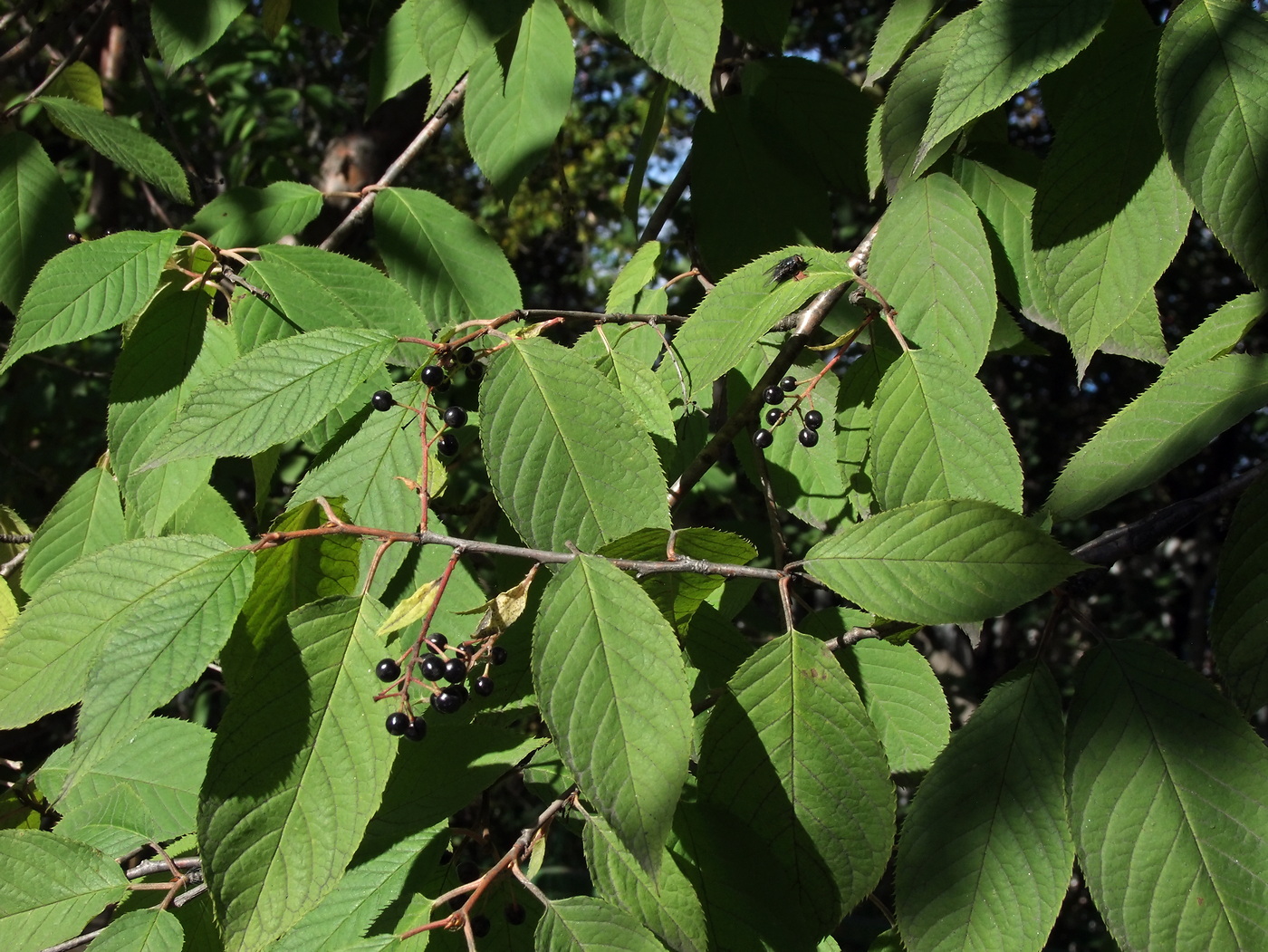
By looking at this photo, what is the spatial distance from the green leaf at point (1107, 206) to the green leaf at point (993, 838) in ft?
1.40

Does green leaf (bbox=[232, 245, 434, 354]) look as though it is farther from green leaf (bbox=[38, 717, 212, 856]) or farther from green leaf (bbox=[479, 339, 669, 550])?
green leaf (bbox=[38, 717, 212, 856])

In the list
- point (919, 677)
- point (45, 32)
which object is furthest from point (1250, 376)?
point (45, 32)

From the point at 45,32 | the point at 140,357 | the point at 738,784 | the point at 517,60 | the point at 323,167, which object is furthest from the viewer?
the point at 323,167

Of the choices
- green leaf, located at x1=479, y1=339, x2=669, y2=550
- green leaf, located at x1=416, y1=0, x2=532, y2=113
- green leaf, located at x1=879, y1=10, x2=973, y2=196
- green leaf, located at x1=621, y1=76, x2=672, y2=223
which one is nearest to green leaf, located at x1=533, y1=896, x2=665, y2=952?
green leaf, located at x1=479, y1=339, x2=669, y2=550

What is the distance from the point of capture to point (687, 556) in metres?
0.99

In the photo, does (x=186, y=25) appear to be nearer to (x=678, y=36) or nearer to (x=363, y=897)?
(x=678, y=36)

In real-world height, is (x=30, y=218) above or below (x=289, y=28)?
below

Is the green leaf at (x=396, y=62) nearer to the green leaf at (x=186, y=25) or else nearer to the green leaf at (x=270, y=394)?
the green leaf at (x=186, y=25)

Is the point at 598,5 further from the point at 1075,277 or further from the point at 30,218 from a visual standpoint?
the point at 30,218

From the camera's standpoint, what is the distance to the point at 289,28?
14.9 ft

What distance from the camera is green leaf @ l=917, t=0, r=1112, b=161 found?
1.02 m

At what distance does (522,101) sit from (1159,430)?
121cm

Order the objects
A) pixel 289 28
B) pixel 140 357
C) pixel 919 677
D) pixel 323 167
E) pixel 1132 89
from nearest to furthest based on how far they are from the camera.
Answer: pixel 1132 89
pixel 919 677
pixel 140 357
pixel 323 167
pixel 289 28

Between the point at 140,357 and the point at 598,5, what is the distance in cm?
82
